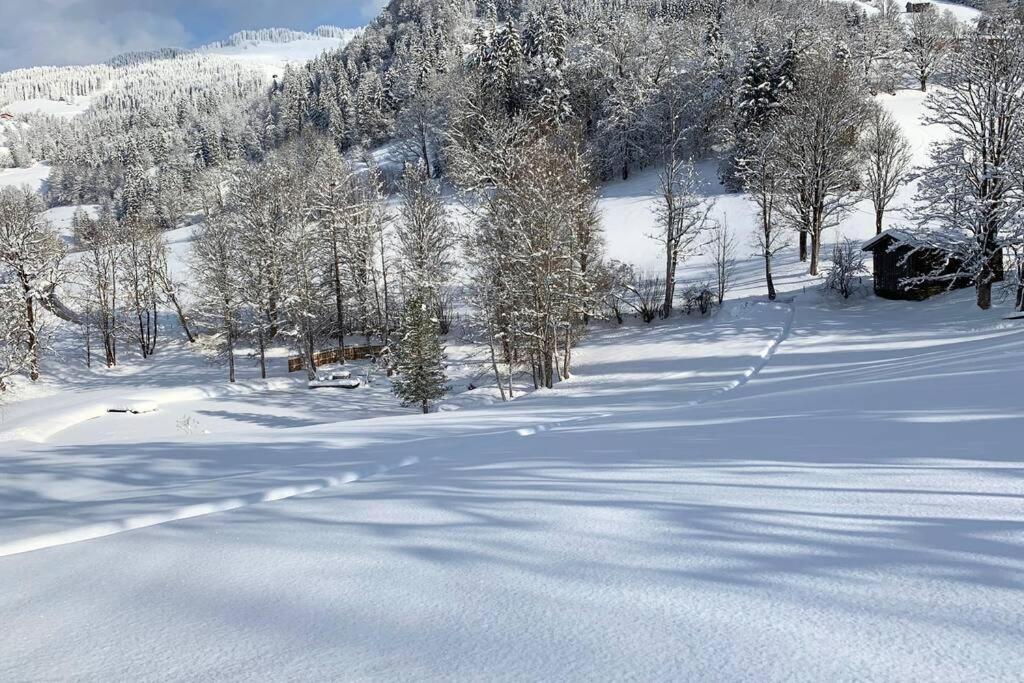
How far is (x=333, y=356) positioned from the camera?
3133 cm

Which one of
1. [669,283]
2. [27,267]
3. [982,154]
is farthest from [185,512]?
[27,267]

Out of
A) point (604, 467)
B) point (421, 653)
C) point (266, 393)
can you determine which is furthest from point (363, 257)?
point (421, 653)

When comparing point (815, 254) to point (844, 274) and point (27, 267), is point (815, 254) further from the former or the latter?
point (27, 267)

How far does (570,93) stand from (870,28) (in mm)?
40265

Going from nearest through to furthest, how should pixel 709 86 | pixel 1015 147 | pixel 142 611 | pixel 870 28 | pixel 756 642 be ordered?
pixel 756 642 < pixel 142 611 < pixel 1015 147 < pixel 709 86 < pixel 870 28

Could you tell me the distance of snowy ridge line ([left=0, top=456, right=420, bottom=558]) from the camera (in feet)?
13.4

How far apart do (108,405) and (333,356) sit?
413 inches

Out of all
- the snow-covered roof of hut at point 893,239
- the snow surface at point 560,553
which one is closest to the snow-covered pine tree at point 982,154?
the snow-covered roof of hut at point 893,239

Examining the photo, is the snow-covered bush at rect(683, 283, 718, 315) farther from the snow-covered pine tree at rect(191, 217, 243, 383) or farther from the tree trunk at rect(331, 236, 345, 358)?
the snow-covered pine tree at rect(191, 217, 243, 383)

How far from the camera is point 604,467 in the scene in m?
4.63

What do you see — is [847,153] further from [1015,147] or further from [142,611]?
[142,611]

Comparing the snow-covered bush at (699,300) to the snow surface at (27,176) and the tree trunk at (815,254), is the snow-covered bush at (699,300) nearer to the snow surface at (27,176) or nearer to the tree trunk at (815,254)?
the tree trunk at (815,254)

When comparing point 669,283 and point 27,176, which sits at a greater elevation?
point 27,176

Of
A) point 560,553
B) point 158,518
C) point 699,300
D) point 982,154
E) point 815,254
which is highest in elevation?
point 982,154
